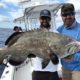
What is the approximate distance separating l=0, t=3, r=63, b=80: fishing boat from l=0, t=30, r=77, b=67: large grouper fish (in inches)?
30.6

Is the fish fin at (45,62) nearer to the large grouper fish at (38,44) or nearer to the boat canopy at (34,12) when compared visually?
the large grouper fish at (38,44)

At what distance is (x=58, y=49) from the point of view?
5.24m

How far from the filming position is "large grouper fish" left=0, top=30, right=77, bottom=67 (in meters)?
5.20

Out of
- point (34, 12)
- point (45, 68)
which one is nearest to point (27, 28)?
point (34, 12)

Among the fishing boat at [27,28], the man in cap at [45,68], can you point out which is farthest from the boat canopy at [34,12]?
the man in cap at [45,68]

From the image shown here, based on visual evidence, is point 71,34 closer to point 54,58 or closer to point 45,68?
point 54,58

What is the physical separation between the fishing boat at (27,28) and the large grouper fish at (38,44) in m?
0.78

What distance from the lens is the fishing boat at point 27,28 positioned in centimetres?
835

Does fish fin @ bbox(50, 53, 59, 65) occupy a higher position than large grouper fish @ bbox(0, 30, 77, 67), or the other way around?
large grouper fish @ bbox(0, 30, 77, 67)

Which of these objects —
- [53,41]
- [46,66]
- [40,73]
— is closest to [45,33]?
[53,41]

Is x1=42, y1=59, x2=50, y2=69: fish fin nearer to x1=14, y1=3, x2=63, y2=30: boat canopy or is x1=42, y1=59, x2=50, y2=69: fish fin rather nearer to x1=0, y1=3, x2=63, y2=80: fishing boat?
x1=0, y1=3, x2=63, y2=80: fishing boat

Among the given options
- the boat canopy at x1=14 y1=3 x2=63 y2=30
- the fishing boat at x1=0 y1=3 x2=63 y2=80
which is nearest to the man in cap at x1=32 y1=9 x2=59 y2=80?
the fishing boat at x1=0 y1=3 x2=63 y2=80

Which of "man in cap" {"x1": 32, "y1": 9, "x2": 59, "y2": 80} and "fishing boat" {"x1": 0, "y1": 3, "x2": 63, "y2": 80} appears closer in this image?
"man in cap" {"x1": 32, "y1": 9, "x2": 59, "y2": 80}

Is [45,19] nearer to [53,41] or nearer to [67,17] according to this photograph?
[67,17]
